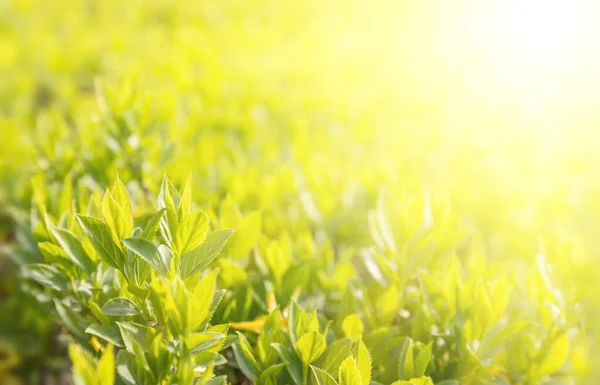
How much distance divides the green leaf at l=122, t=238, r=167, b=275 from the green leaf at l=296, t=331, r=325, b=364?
14.8 inches

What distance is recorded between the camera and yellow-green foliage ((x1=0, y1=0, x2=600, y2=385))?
4.49 ft

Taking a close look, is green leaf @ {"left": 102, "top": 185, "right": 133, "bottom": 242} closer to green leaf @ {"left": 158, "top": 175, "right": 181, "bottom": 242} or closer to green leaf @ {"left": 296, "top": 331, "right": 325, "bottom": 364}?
green leaf @ {"left": 158, "top": 175, "right": 181, "bottom": 242}

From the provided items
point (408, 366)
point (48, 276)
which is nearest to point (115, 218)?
point (48, 276)

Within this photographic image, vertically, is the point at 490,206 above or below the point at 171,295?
below

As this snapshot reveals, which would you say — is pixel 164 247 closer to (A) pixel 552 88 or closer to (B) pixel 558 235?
(B) pixel 558 235

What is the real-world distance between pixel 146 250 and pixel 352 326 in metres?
0.61

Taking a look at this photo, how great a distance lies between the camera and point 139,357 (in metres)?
1.29

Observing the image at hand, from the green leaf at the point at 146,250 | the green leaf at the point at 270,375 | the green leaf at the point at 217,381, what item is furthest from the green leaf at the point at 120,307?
the green leaf at the point at 270,375

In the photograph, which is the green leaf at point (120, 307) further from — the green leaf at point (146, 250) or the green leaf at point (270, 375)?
the green leaf at point (270, 375)

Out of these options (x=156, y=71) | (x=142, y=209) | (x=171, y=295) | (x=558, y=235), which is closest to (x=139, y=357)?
(x=171, y=295)

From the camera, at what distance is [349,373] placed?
1291 mm

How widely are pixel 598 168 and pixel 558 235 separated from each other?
939 mm

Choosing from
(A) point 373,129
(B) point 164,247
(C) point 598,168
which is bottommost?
(C) point 598,168

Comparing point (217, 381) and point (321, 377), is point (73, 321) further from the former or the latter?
point (321, 377)
